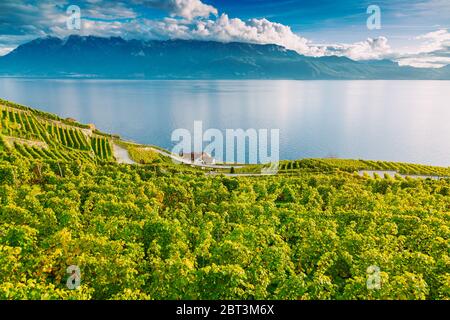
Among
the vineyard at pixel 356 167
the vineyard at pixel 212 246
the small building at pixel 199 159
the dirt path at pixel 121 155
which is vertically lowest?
the small building at pixel 199 159

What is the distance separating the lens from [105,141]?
9412cm

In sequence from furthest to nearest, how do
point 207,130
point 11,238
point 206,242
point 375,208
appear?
point 207,130, point 375,208, point 206,242, point 11,238

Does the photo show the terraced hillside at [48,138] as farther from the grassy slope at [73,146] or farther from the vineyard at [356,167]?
the vineyard at [356,167]

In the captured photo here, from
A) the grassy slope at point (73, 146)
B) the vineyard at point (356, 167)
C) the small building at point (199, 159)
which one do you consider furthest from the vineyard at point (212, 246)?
the small building at point (199, 159)

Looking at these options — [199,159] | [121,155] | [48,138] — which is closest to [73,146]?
[48,138]

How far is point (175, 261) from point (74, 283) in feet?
14.3

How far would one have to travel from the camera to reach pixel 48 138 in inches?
3019

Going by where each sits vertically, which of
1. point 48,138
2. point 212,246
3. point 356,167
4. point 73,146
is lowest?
point 356,167

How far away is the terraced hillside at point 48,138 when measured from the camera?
6159cm

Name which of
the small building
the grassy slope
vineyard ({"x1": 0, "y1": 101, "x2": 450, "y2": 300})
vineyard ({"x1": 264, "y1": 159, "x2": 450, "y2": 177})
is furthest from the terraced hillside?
vineyard ({"x1": 264, "y1": 159, "x2": 450, "y2": 177})

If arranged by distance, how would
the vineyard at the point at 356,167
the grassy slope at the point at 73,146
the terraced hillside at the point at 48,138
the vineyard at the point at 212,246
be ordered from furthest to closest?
the vineyard at the point at 356,167 → the grassy slope at the point at 73,146 → the terraced hillside at the point at 48,138 → the vineyard at the point at 212,246

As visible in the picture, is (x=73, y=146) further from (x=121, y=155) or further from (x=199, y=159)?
(x=199, y=159)
